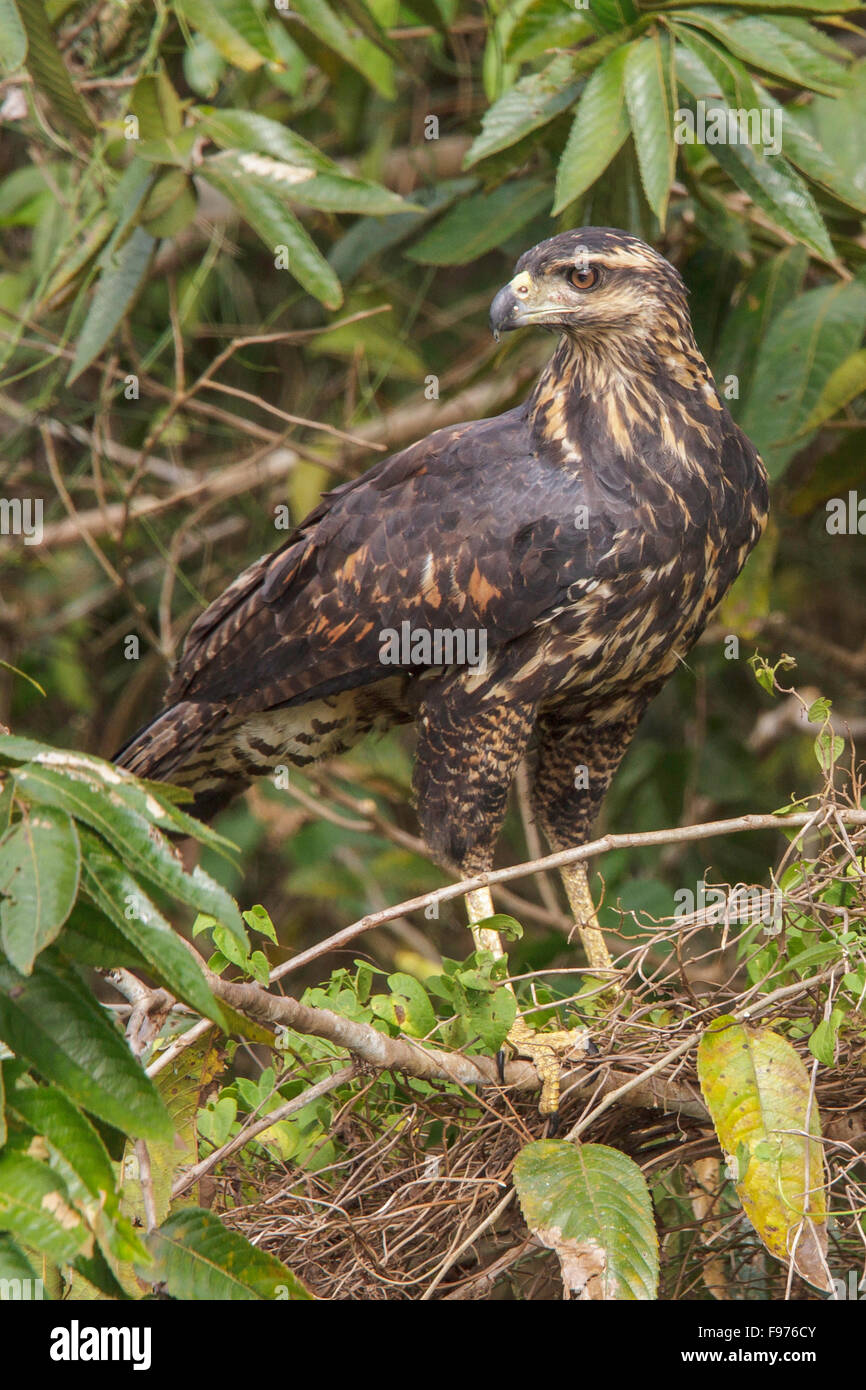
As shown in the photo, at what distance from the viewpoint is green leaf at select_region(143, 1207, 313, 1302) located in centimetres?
214

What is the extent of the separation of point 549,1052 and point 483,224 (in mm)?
2509

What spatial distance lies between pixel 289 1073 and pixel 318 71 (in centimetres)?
414

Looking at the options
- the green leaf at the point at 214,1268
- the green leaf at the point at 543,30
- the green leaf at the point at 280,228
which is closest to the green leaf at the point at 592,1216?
the green leaf at the point at 214,1268

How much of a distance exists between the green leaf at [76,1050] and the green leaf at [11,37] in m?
2.29

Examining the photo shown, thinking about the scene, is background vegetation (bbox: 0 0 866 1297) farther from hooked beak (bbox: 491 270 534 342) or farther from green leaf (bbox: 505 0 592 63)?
hooked beak (bbox: 491 270 534 342)

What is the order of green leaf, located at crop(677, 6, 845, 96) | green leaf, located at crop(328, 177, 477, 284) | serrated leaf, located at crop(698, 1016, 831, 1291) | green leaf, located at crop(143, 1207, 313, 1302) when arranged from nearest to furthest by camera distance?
green leaf, located at crop(143, 1207, 313, 1302)
serrated leaf, located at crop(698, 1016, 831, 1291)
green leaf, located at crop(677, 6, 845, 96)
green leaf, located at crop(328, 177, 477, 284)

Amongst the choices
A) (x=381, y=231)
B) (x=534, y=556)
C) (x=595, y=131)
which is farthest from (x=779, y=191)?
(x=381, y=231)

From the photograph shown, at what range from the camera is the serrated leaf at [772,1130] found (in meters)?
2.49

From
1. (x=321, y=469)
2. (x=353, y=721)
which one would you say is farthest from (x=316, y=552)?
(x=321, y=469)

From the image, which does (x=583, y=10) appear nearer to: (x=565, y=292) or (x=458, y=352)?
(x=565, y=292)

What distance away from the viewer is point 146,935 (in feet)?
6.07

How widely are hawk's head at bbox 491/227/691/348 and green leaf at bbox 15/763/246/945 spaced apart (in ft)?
6.50

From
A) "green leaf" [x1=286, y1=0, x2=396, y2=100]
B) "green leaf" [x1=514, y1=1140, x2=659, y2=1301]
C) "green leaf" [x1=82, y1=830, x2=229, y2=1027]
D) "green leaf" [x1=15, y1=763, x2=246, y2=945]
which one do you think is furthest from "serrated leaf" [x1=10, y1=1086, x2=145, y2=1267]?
"green leaf" [x1=286, y1=0, x2=396, y2=100]

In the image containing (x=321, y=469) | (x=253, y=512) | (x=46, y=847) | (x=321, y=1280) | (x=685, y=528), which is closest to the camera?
(x=46, y=847)
